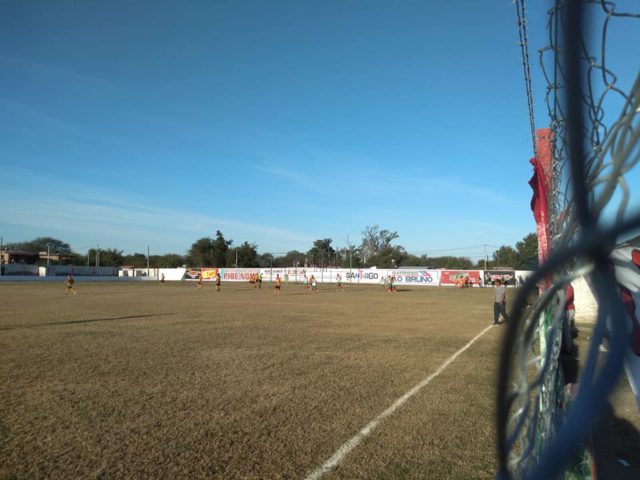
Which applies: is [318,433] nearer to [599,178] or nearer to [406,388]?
[406,388]

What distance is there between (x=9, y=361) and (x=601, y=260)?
33.4 ft

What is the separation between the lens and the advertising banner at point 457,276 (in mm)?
53094

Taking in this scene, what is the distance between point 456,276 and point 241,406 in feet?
167

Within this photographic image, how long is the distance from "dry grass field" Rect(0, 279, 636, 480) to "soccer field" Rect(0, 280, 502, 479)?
2 cm

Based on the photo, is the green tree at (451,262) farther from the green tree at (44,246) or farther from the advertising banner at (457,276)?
the green tree at (44,246)

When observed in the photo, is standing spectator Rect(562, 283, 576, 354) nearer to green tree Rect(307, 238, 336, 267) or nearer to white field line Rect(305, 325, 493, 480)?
white field line Rect(305, 325, 493, 480)

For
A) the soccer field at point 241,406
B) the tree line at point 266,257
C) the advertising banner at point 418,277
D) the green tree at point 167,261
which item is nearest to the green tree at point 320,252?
the tree line at point 266,257

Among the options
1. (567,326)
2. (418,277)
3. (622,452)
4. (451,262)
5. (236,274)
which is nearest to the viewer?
(622,452)

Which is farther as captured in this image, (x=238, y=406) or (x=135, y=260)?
(x=135, y=260)

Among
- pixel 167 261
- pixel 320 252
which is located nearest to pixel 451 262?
pixel 320 252

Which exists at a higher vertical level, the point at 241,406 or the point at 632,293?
the point at 632,293

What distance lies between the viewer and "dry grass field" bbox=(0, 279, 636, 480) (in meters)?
4.12

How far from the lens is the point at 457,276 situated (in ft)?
175

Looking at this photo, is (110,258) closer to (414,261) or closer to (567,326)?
(414,261)
